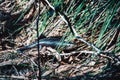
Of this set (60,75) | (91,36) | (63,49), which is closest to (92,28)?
(91,36)

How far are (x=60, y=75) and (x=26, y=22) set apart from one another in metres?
0.77

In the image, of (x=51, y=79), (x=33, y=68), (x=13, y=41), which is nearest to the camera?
(x=51, y=79)

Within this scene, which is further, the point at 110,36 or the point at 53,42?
the point at 53,42

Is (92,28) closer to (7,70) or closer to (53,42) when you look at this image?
(53,42)

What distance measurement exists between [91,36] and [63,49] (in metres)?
0.19

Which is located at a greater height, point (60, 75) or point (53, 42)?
point (53, 42)

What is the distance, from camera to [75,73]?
168 centimetres

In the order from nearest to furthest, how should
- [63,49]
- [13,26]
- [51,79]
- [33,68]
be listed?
[51,79] → [33,68] → [63,49] → [13,26]

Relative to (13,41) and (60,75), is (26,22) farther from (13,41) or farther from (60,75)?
(60,75)

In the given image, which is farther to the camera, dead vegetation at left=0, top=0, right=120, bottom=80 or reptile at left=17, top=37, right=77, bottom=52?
reptile at left=17, top=37, right=77, bottom=52

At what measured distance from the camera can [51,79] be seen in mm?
1609

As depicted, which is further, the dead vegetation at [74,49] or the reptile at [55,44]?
the reptile at [55,44]

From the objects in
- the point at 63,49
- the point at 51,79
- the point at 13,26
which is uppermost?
the point at 13,26

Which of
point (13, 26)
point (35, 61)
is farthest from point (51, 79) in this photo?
point (13, 26)
